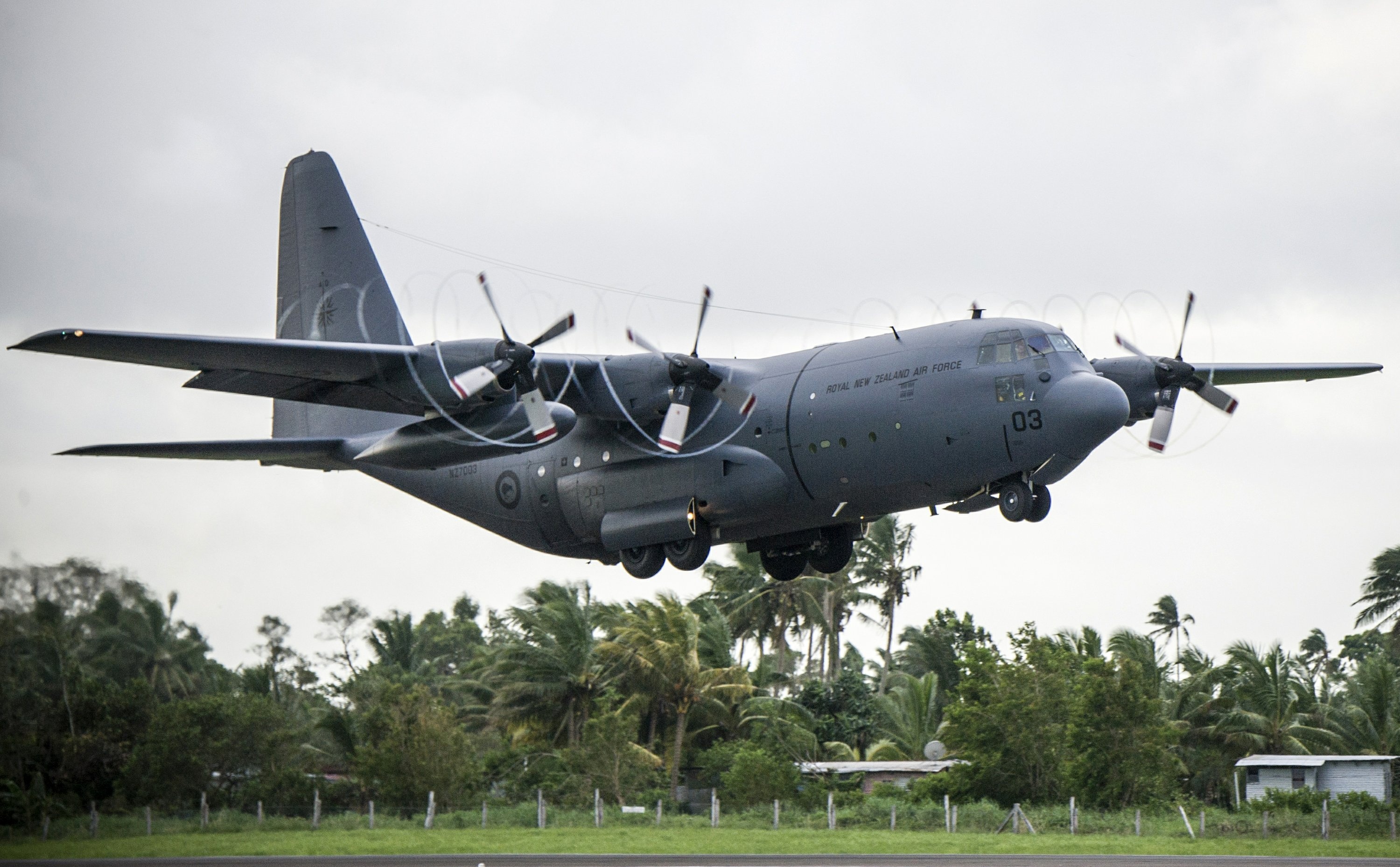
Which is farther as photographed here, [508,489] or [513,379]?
[508,489]

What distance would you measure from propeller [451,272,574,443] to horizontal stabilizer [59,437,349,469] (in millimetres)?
6652

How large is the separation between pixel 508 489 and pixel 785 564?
18.2 feet

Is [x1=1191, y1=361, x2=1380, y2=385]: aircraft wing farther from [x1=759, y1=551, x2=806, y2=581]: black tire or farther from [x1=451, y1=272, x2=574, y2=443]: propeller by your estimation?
[x1=451, y1=272, x2=574, y2=443]: propeller

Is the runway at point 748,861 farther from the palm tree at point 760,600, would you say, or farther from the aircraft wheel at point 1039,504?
the palm tree at point 760,600

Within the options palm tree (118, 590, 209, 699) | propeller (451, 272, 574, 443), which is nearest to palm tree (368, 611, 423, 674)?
palm tree (118, 590, 209, 699)

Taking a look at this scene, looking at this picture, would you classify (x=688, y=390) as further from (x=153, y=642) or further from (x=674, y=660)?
(x=674, y=660)

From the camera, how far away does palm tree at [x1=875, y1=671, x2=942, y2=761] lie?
47.1 m

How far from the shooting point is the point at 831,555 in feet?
83.9

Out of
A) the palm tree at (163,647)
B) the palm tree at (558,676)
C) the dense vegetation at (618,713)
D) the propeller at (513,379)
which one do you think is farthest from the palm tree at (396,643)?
the propeller at (513,379)

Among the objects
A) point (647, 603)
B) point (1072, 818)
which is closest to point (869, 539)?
point (647, 603)

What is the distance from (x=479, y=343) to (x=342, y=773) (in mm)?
26388

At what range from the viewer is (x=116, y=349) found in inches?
768

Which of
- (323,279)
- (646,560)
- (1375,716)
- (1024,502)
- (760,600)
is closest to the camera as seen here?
(1024,502)

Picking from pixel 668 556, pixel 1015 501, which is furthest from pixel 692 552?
pixel 1015 501
